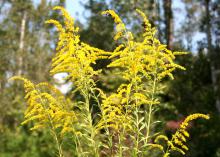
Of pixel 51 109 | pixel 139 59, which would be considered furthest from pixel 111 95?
pixel 51 109

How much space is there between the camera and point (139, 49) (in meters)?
3.98

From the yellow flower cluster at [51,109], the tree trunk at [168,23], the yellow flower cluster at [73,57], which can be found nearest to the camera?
the yellow flower cluster at [73,57]

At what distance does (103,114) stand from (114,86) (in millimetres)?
10701

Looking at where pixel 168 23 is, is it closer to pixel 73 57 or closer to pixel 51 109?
pixel 51 109

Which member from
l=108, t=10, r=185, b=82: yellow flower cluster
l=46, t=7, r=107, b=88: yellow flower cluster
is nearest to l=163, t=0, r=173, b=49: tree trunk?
l=108, t=10, r=185, b=82: yellow flower cluster

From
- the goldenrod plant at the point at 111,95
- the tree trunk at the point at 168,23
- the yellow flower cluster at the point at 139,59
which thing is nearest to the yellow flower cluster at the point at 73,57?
the goldenrod plant at the point at 111,95

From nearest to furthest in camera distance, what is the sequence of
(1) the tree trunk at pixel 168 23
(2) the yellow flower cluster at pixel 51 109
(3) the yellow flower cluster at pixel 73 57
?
(3) the yellow flower cluster at pixel 73 57, (2) the yellow flower cluster at pixel 51 109, (1) the tree trunk at pixel 168 23

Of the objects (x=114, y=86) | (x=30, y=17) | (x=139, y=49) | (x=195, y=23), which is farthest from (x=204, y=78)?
(x=30, y=17)

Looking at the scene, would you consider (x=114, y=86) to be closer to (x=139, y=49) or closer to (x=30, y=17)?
Answer: (x=139, y=49)

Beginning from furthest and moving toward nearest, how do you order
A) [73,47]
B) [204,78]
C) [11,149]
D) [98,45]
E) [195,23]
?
1. [195,23]
2. [98,45]
3. [204,78]
4. [11,149]
5. [73,47]

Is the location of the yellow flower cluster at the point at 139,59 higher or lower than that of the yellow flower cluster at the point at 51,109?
higher

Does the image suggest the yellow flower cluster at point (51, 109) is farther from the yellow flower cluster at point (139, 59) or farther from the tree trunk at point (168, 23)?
the tree trunk at point (168, 23)

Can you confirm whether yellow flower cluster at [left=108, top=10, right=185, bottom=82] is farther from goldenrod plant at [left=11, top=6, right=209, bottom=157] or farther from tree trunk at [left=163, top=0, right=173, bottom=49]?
tree trunk at [left=163, top=0, right=173, bottom=49]

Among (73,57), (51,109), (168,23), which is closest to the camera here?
(73,57)
